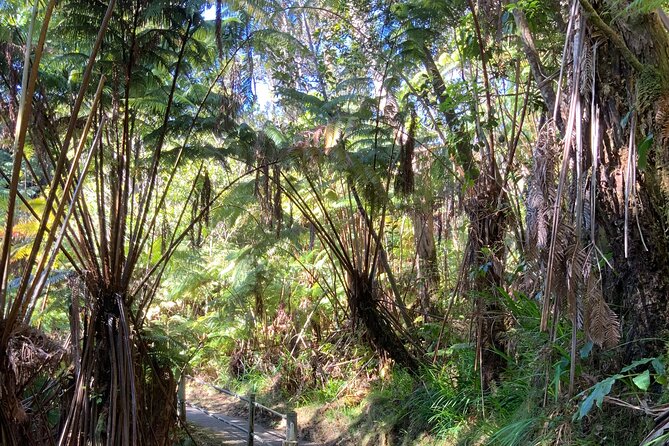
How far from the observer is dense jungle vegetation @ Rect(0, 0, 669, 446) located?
10.9 ft

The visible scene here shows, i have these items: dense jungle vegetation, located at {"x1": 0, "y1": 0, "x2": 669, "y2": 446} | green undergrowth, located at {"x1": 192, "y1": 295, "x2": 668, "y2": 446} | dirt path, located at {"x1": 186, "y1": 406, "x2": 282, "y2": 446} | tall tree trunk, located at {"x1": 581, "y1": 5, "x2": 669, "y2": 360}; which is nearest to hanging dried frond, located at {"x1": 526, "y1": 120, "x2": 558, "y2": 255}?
dense jungle vegetation, located at {"x1": 0, "y1": 0, "x2": 669, "y2": 446}

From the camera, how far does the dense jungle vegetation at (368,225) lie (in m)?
3.32

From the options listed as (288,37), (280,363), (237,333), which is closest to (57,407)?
(288,37)

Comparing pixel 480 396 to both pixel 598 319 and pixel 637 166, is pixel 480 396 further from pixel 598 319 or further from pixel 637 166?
pixel 637 166

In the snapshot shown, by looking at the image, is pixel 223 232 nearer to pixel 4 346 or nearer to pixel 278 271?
pixel 278 271

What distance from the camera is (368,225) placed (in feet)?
23.7

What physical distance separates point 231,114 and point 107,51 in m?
1.39

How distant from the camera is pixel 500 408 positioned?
17.2ft

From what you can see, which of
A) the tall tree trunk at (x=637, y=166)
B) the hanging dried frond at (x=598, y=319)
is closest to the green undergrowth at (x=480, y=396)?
the hanging dried frond at (x=598, y=319)

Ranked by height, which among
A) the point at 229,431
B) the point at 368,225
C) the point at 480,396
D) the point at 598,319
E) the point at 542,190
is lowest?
the point at 229,431

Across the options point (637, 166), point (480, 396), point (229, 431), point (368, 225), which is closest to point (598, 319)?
point (637, 166)

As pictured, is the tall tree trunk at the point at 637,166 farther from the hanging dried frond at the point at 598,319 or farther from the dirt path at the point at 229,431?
the dirt path at the point at 229,431

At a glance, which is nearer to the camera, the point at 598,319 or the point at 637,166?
the point at 598,319

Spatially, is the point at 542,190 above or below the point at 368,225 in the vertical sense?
below
